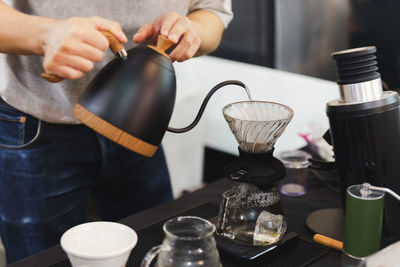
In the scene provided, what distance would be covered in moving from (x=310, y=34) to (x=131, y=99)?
209cm

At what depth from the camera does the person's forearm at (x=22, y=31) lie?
35.1 inches

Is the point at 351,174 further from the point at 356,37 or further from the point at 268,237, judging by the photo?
the point at 356,37

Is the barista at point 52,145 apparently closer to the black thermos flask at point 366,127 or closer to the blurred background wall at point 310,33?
the black thermos flask at point 366,127

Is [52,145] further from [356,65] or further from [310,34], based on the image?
[310,34]

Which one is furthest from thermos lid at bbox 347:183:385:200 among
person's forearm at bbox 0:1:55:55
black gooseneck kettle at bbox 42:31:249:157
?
person's forearm at bbox 0:1:55:55

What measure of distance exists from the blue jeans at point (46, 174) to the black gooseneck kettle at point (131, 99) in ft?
1.43

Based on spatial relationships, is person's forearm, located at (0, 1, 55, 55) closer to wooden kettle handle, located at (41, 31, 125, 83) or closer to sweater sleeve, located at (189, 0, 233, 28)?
wooden kettle handle, located at (41, 31, 125, 83)

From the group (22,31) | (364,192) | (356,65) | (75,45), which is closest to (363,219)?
(364,192)

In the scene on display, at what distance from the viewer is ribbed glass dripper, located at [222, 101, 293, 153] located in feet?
3.17

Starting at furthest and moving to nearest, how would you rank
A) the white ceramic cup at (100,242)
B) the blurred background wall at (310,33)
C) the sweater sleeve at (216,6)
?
1. the blurred background wall at (310,33)
2. the sweater sleeve at (216,6)
3. the white ceramic cup at (100,242)

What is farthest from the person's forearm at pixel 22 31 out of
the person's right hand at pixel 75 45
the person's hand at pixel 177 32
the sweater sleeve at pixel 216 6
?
the sweater sleeve at pixel 216 6

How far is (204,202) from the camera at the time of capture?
1.24m

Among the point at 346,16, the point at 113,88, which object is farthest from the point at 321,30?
the point at 113,88

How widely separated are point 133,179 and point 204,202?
0.73ft
